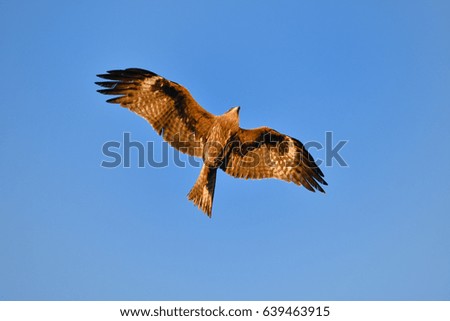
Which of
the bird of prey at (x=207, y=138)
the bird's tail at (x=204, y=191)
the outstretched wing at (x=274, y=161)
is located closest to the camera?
the bird's tail at (x=204, y=191)

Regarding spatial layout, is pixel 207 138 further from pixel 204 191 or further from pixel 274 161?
pixel 274 161

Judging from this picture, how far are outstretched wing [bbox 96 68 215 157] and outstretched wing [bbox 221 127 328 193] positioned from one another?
0.74 metres

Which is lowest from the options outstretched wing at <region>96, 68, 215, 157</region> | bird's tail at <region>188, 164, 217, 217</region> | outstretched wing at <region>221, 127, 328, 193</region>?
bird's tail at <region>188, 164, 217, 217</region>

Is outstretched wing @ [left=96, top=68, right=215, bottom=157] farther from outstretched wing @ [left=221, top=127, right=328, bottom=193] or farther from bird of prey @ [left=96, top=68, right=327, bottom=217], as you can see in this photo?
outstretched wing @ [left=221, top=127, right=328, bottom=193]

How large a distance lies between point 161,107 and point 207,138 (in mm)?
1039

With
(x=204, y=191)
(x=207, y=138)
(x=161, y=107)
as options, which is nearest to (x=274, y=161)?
(x=207, y=138)

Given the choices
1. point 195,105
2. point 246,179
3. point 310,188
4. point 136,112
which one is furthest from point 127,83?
point 310,188

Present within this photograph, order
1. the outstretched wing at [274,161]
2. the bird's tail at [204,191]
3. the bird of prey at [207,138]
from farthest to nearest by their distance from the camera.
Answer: the outstretched wing at [274,161], the bird of prey at [207,138], the bird's tail at [204,191]

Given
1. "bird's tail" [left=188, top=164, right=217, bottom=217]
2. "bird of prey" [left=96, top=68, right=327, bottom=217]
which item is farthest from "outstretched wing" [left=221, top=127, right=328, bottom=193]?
"bird's tail" [left=188, top=164, right=217, bottom=217]

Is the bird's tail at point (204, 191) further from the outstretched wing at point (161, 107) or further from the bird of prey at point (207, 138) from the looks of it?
the outstretched wing at point (161, 107)

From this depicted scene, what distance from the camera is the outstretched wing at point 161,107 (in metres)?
9.88

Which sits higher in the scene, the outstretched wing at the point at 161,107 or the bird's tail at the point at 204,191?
the outstretched wing at the point at 161,107

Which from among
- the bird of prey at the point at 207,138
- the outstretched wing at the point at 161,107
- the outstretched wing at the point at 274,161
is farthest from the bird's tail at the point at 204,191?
the outstretched wing at the point at 274,161

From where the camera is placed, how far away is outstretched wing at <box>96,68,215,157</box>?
9.88 m
